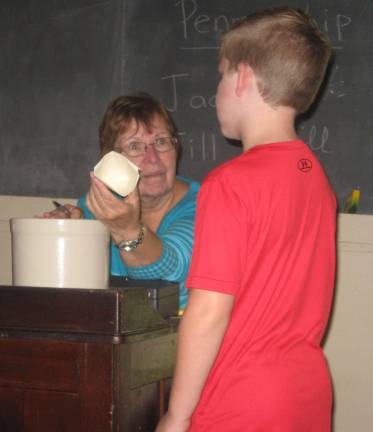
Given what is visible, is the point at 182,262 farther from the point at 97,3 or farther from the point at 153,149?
the point at 97,3

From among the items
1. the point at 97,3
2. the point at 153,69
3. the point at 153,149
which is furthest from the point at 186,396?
the point at 97,3

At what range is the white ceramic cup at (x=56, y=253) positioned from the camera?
1130mm

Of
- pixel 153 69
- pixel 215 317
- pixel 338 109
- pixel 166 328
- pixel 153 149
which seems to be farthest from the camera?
pixel 153 69

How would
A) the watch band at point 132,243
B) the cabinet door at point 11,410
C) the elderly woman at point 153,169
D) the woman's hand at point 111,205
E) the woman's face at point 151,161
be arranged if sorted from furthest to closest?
the woman's face at point 151,161 → the elderly woman at point 153,169 → the watch band at point 132,243 → the woman's hand at point 111,205 → the cabinet door at point 11,410

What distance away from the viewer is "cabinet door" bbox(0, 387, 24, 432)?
1089 mm

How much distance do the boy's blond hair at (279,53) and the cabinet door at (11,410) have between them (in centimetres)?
59

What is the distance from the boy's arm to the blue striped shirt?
40cm

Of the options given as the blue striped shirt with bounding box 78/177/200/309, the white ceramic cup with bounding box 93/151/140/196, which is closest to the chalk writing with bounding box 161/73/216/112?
the blue striped shirt with bounding box 78/177/200/309

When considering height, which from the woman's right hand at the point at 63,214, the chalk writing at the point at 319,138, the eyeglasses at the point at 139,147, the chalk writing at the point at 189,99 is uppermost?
the chalk writing at the point at 189,99

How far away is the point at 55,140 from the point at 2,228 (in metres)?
0.34

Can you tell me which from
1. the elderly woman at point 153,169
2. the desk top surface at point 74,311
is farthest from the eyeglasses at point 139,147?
the desk top surface at point 74,311

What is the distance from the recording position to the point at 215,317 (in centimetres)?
98

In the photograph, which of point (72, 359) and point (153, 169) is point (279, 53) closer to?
point (72, 359)

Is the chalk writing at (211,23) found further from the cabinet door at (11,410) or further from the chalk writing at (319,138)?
the cabinet door at (11,410)
